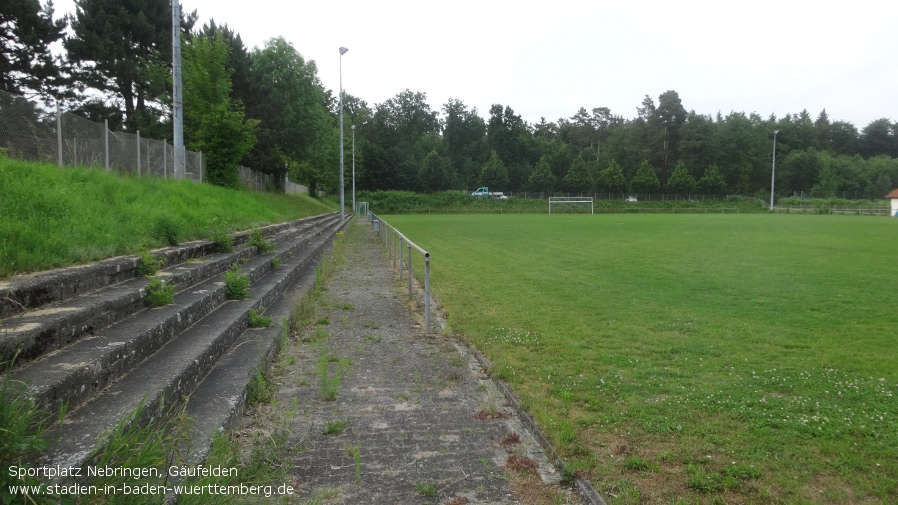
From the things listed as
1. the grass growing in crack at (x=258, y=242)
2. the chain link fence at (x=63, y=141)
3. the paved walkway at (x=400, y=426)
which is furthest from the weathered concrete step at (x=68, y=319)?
the chain link fence at (x=63, y=141)

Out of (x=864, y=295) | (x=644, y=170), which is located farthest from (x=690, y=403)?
(x=644, y=170)

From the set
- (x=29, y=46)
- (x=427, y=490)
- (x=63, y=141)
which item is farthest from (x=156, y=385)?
(x=29, y=46)

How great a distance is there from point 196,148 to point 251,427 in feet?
61.5

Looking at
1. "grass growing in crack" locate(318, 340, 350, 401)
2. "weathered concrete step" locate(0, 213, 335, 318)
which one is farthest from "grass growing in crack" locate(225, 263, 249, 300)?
"grass growing in crack" locate(318, 340, 350, 401)

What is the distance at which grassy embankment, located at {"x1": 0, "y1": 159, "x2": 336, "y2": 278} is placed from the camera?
4.47 metres

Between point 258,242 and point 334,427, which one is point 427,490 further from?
point 258,242

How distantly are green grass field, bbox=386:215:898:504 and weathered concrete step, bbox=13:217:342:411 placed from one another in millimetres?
2883

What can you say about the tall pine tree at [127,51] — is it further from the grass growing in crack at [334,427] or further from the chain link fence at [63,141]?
the grass growing in crack at [334,427]

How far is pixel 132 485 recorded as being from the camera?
2.39 m

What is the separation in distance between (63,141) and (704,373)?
10.8 m

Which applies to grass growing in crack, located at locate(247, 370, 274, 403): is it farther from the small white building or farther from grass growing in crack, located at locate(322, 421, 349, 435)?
the small white building

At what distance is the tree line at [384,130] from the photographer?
26.8 meters

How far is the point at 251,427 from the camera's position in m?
3.88

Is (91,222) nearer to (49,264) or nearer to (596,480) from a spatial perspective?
(49,264)
